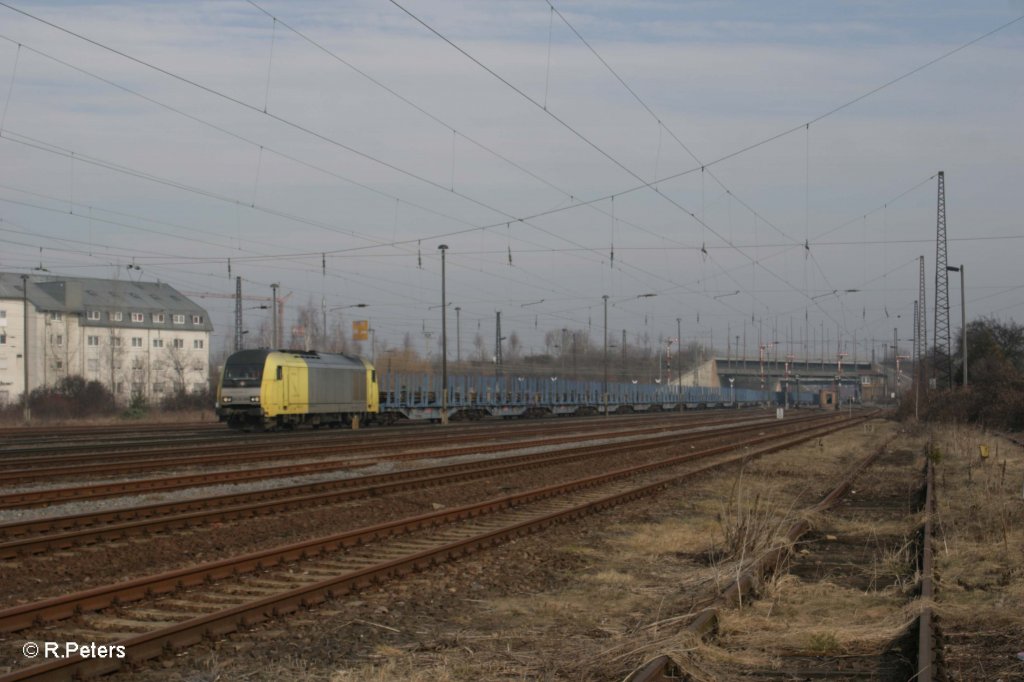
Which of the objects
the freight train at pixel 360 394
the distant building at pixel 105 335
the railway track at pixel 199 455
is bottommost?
the railway track at pixel 199 455

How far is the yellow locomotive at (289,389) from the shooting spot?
35688 mm

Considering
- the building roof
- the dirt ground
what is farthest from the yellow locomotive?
the building roof

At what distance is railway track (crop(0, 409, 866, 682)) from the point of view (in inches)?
285

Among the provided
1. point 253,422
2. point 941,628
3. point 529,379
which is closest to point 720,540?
point 941,628

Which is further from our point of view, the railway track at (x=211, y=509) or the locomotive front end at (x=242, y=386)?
the locomotive front end at (x=242, y=386)

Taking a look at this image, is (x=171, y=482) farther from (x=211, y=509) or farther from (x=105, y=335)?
(x=105, y=335)

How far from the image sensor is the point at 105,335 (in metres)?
90.5

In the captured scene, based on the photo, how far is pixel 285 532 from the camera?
13.0 meters

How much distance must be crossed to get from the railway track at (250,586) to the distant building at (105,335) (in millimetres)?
64888

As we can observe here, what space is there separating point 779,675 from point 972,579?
14.0 feet

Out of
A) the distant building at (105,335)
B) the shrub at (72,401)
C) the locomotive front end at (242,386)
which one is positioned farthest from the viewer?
the distant building at (105,335)

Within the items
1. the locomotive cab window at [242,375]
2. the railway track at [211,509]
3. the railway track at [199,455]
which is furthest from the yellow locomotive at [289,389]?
the railway track at [211,509]

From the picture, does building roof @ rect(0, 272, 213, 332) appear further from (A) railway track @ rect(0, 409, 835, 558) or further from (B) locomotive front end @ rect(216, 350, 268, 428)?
(A) railway track @ rect(0, 409, 835, 558)

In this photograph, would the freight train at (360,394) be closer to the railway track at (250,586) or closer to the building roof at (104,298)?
the railway track at (250,586)
